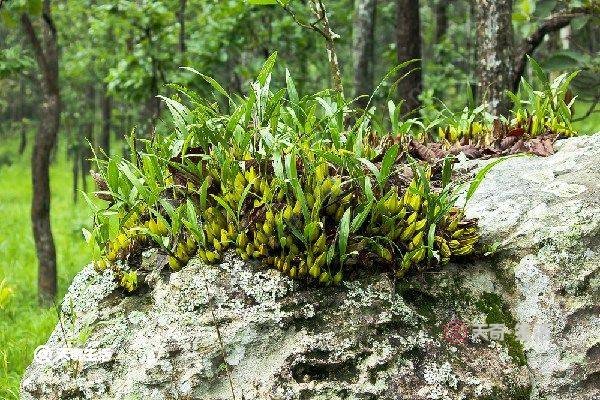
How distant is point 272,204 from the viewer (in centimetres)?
275

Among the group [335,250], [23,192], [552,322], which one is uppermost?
[335,250]

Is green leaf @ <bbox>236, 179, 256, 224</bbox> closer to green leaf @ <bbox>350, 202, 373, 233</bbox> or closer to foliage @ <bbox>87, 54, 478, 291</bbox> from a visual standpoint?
foliage @ <bbox>87, 54, 478, 291</bbox>

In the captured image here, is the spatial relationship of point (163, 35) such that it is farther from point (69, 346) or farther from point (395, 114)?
point (69, 346)

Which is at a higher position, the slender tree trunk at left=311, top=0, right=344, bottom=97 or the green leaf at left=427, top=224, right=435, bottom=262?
the slender tree trunk at left=311, top=0, right=344, bottom=97

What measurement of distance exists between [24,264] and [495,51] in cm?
749

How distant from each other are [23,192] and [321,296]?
62.7 ft

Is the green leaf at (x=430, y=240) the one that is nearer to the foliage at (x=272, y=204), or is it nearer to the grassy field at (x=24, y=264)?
the foliage at (x=272, y=204)

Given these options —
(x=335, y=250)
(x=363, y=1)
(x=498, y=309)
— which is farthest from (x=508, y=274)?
(x=363, y=1)

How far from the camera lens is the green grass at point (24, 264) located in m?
4.33

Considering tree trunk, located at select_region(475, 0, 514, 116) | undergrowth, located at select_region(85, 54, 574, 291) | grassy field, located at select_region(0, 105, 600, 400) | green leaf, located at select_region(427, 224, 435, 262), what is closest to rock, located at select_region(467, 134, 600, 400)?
undergrowth, located at select_region(85, 54, 574, 291)

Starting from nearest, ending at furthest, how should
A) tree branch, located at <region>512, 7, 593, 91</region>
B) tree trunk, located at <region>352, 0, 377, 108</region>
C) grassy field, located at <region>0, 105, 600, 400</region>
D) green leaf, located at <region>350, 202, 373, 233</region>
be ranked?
green leaf, located at <region>350, 202, 373, 233</region>, grassy field, located at <region>0, 105, 600, 400</region>, tree branch, located at <region>512, 7, 593, 91</region>, tree trunk, located at <region>352, 0, 377, 108</region>

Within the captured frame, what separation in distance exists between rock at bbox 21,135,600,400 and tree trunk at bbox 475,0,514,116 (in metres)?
1.91

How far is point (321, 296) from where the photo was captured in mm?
2670

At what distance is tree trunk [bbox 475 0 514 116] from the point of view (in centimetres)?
457
